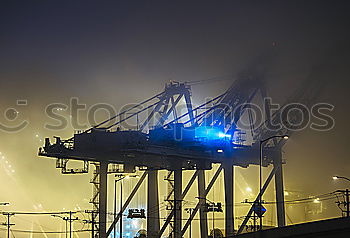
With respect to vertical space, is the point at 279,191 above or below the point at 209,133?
below

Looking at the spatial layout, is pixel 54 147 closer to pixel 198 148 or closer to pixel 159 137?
pixel 159 137

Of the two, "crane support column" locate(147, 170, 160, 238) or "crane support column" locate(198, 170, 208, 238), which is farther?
"crane support column" locate(198, 170, 208, 238)

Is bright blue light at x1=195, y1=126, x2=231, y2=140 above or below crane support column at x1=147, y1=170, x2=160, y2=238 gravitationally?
above

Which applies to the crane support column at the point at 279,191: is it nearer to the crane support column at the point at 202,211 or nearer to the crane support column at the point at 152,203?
the crane support column at the point at 202,211

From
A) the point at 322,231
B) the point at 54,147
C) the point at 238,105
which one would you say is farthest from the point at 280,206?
the point at 322,231

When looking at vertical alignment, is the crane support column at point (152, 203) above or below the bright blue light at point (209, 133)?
below

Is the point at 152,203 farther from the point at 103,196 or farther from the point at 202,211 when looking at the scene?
the point at 103,196

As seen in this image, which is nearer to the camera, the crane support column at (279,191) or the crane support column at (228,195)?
the crane support column at (228,195)

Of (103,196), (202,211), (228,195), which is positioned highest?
(228,195)

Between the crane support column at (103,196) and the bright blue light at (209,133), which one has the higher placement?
the bright blue light at (209,133)

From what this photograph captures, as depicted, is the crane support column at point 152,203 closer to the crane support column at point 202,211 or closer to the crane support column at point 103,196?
the crane support column at point 202,211

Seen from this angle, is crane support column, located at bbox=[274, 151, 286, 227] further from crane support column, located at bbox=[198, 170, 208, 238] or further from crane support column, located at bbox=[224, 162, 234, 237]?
crane support column, located at bbox=[198, 170, 208, 238]

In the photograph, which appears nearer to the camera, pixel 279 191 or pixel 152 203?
pixel 152 203

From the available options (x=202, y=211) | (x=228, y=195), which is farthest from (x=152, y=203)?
(x=228, y=195)
